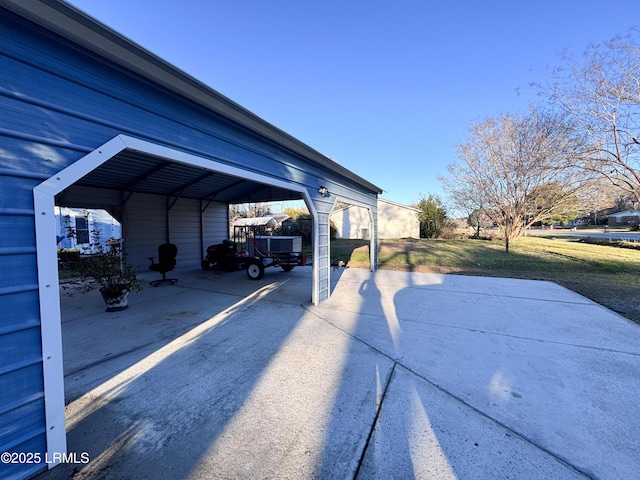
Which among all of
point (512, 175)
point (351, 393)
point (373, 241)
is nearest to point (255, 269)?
point (373, 241)

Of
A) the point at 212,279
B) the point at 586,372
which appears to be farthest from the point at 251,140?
the point at 212,279

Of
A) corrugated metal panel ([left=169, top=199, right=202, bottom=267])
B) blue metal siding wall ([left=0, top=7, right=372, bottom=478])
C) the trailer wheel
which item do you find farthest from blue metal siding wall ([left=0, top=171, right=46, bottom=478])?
corrugated metal panel ([left=169, top=199, right=202, bottom=267])

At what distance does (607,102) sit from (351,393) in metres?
11.0

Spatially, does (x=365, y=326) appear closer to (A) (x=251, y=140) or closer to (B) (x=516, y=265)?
(A) (x=251, y=140)

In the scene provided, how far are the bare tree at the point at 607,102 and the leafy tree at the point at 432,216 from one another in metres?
14.3

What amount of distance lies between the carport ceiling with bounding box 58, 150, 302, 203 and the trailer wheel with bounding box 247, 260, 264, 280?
214 cm

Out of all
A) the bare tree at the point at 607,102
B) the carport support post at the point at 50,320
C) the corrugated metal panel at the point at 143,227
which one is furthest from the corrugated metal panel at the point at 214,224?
the bare tree at the point at 607,102

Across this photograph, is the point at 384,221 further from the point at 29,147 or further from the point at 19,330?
the point at 19,330

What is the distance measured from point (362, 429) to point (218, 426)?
3.38 ft

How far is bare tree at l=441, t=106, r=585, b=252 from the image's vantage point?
568 inches

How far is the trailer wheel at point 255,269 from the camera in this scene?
7.31m

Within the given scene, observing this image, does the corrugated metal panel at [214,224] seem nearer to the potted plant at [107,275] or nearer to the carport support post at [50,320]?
the potted plant at [107,275]

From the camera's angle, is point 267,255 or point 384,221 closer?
point 267,255

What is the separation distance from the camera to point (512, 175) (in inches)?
666
